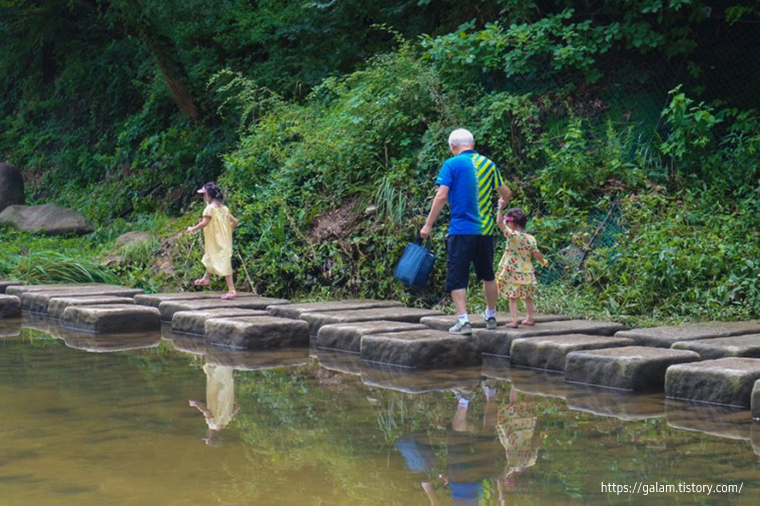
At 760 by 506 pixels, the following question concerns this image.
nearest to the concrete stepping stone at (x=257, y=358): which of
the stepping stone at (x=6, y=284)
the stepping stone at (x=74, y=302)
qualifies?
the stepping stone at (x=74, y=302)

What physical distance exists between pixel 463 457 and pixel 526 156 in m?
7.00

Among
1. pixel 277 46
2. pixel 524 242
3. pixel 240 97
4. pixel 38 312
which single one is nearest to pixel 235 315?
pixel 524 242

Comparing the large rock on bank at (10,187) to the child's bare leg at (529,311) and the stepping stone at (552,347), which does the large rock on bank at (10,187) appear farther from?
the stepping stone at (552,347)

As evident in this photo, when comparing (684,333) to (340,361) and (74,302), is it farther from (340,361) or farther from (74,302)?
(74,302)

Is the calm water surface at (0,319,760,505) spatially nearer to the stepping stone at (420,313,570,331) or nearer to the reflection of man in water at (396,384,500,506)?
the reflection of man in water at (396,384,500,506)

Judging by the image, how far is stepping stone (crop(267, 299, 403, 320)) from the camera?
9.76 metres

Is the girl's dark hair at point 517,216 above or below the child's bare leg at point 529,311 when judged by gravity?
above

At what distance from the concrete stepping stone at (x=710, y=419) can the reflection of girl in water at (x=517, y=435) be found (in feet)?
2.80

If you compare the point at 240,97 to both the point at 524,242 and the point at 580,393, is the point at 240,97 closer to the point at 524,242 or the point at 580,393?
the point at 524,242

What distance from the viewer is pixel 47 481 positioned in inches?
174

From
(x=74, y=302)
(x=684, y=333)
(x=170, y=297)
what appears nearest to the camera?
(x=684, y=333)

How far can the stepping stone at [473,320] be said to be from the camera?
8570mm

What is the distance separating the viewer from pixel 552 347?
743 cm

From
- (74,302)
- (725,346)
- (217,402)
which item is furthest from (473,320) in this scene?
(74,302)
